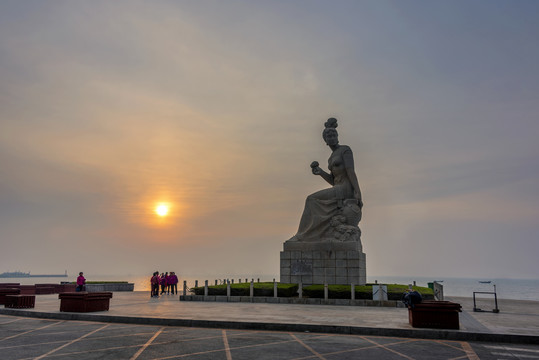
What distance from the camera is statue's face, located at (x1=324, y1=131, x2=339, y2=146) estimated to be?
2633 centimetres

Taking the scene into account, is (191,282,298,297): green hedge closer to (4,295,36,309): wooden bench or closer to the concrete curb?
(4,295,36,309): wooden bench

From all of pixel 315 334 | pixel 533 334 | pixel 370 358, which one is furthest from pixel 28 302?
pixel 533 334

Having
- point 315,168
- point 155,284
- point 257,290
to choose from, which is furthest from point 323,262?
point 155,284

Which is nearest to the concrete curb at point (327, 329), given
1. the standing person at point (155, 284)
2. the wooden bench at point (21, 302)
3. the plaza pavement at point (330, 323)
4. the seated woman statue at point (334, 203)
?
the plaza pavement at point (330, 323)

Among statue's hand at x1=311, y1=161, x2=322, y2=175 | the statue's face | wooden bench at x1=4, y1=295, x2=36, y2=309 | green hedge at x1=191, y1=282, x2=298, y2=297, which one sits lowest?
wooden bench at x1=4, y1=295, x2=36, y2=309

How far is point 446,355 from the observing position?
28.9 feet

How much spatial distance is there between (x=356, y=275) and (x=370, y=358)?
47.8 feet

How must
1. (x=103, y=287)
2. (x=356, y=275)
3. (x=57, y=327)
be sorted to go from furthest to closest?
1. (x=103, y=287)
2. (x=356, y=275)
3. (x=57, y=327)

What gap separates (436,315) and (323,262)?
11.7 m

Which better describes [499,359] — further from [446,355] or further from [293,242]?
[293,242]

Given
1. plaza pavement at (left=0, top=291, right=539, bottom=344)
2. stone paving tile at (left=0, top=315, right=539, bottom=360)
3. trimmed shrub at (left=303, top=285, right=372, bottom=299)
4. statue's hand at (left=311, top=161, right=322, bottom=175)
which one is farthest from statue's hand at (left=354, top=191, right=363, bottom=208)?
stone paving tile at (left=0, top=315, right=539, bottom=360)

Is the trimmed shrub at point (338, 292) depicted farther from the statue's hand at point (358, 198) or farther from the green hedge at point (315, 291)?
the statue's hand at point (358, 198)

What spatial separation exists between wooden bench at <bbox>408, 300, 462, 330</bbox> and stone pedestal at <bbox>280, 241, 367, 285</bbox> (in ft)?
35.0

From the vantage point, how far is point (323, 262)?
918 inches
